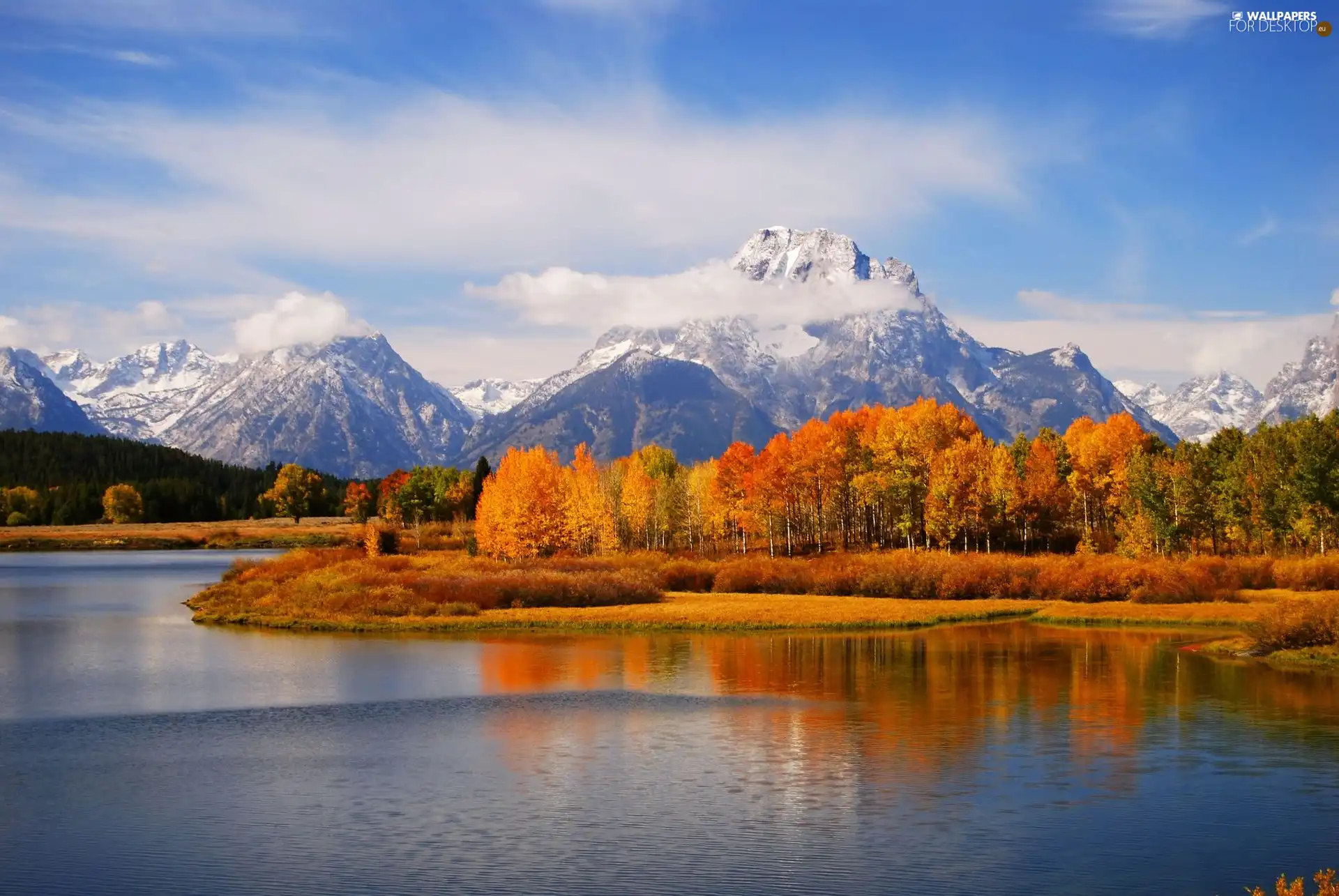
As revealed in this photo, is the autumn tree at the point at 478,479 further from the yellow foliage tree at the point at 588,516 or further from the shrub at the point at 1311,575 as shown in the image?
the shrub at the point at 1311,575

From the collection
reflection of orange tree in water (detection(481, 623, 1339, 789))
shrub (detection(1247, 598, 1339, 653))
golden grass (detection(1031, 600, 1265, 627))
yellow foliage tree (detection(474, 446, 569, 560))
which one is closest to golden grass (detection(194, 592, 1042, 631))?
golden grass (detection(1031, 600, 1265, 627))

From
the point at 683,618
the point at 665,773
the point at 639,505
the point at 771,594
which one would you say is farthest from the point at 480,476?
the point at 665,773

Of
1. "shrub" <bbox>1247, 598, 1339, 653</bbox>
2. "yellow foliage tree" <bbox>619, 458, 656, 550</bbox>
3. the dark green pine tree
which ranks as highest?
the dark green pine tree

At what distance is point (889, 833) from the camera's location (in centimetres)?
2802

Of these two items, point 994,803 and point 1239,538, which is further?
point 1239,538

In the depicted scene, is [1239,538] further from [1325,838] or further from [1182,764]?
[1325,838]

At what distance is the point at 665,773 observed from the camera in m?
34.4

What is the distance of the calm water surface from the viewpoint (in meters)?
25.7

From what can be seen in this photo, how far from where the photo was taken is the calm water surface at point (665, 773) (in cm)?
2572

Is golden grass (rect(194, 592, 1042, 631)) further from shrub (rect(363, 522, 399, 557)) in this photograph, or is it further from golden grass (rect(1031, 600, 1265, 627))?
shrub (rect(363, 522, 399, 557))

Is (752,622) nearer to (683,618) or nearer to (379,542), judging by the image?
(683,618)

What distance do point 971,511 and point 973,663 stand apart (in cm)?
6092

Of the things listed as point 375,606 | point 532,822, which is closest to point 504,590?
point 375,606

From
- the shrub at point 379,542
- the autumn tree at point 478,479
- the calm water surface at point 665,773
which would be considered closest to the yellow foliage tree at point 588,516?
the shrub at point 379,542
